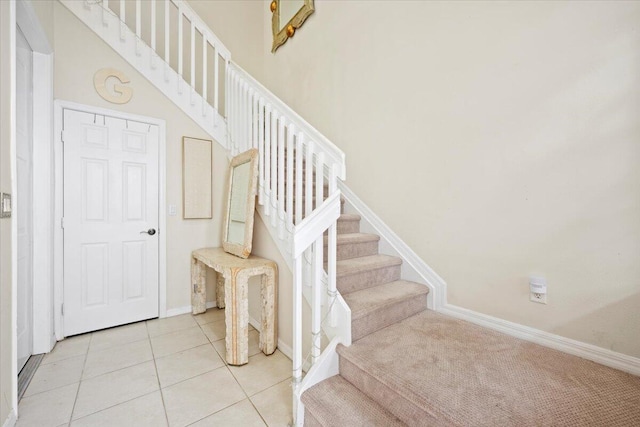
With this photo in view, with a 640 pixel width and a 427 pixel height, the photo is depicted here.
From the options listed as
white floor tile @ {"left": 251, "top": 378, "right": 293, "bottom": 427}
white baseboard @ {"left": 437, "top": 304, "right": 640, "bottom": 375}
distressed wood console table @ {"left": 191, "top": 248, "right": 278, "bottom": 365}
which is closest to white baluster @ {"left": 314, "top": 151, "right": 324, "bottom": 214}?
distressed wood console table @ {"left": 191, "top": 248, "right": 278, "bottom": 365}

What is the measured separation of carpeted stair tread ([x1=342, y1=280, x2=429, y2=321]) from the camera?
175 centimetres

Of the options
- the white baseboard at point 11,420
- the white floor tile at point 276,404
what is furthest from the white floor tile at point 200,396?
the white baseboard at point 11,420

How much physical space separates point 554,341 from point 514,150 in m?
1.20

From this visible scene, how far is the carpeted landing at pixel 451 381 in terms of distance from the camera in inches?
43.9

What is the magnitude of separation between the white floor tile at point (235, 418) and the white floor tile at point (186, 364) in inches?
18.4

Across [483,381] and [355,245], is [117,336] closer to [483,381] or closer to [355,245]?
[355,245]

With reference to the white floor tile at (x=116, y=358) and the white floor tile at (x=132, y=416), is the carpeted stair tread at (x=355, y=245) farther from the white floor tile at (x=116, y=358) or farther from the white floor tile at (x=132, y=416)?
the white floor tile at (x=116, y=358)

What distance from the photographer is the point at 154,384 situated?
1.79m

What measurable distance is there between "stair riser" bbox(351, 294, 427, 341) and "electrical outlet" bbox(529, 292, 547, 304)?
0.71 meters

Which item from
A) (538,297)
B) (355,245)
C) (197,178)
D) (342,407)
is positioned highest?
(197,178)

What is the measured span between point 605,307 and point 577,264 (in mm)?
248

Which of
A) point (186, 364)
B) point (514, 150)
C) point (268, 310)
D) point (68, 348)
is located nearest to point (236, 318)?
point (268, 310)

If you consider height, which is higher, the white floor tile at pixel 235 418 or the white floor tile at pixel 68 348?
the white floor tile at pixel 68 348

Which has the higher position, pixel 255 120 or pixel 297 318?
pixel 255 120
